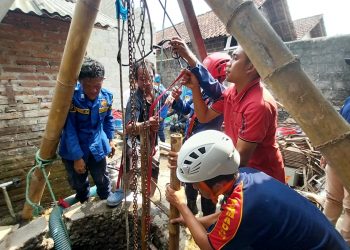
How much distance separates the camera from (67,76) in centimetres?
263

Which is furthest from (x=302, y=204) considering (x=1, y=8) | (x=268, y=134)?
(x=1, y=8)

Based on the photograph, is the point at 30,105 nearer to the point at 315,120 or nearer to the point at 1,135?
the point at 1,135

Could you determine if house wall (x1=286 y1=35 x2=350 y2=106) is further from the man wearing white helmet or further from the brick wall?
the man wearing white helmet

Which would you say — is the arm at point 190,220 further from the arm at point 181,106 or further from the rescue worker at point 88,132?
the arm at point 181,106

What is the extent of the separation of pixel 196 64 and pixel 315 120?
1.78 metres

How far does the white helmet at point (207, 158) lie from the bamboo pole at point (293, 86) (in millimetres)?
813

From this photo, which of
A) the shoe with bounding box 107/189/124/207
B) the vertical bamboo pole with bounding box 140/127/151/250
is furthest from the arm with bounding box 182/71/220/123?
the shoe with bounding box 107/189/124/207

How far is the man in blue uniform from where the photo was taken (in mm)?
3146

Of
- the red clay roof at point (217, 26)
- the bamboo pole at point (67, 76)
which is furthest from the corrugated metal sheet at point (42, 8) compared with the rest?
the red clay roof at point (217, 26)

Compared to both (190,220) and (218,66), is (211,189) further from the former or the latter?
(218,66)

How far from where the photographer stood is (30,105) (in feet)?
16.7

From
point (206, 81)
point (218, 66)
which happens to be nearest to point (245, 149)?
point (206, 81)

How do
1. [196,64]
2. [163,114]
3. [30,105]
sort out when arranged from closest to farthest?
[196,64], [163,114], [30,105]

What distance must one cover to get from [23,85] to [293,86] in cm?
521
